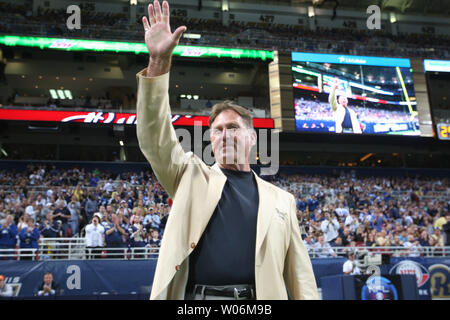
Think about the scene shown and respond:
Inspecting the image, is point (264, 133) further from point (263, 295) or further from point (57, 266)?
point (263, 295)

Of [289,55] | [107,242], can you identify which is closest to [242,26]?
[289,55]

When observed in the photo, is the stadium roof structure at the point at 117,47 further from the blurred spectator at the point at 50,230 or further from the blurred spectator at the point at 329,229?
the blurred spectator at the point at 329,229

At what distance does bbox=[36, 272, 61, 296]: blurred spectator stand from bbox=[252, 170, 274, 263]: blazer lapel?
799 centimetres

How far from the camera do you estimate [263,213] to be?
2123mm

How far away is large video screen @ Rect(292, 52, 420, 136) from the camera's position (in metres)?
20.5

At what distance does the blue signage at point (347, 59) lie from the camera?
21.7 meters

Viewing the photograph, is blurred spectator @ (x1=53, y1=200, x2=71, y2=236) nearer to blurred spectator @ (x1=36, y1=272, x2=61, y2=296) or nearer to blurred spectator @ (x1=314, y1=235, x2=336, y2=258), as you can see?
blurred spectator @ (x1=36, y1=272, x2=61, y2=296)

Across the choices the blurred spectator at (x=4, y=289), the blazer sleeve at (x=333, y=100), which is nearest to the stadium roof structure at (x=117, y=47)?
the blazer sleeve at (x=333, y=100)

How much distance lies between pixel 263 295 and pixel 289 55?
2141cm

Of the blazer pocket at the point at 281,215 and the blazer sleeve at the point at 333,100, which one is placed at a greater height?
the blazer sleeve at the point at 333,100

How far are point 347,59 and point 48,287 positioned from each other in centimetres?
1881

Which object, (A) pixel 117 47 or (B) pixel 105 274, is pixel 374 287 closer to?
(B) pixel 105 274

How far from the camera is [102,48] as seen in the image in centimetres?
2147
